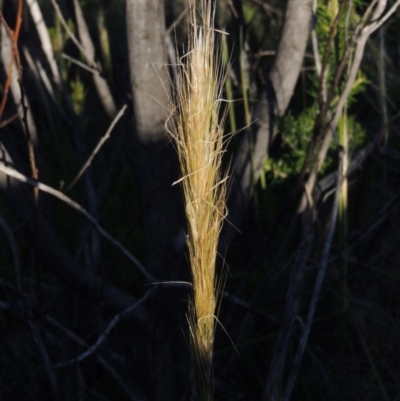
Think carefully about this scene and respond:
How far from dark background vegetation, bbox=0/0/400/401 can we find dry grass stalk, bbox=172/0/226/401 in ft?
0.82

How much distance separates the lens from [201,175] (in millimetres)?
1062

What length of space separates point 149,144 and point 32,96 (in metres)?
2.00

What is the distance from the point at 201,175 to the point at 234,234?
961 millimetres

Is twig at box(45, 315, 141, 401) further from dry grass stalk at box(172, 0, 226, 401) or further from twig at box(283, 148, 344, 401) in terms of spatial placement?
dry grass stalk at box(172, 0, 226, 401)

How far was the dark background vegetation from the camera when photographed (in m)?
1.75

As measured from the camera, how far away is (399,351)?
7.79 feet

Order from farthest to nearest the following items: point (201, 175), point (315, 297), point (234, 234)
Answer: point (234, 234) → point (315, 297) → point (201, 175)

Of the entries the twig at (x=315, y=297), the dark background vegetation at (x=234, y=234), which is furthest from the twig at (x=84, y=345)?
the twig at (x=315, y=297)

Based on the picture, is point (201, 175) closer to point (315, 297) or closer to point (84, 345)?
point (315, 297)

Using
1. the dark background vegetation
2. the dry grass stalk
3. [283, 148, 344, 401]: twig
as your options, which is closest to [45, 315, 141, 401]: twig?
the dark background vegetation

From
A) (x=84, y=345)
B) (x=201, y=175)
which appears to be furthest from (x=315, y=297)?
→ (x=201, y=175)

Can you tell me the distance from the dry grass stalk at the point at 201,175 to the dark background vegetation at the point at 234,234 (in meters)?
0.25

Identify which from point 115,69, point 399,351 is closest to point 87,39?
point 399,351

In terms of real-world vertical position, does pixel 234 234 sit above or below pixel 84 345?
above
